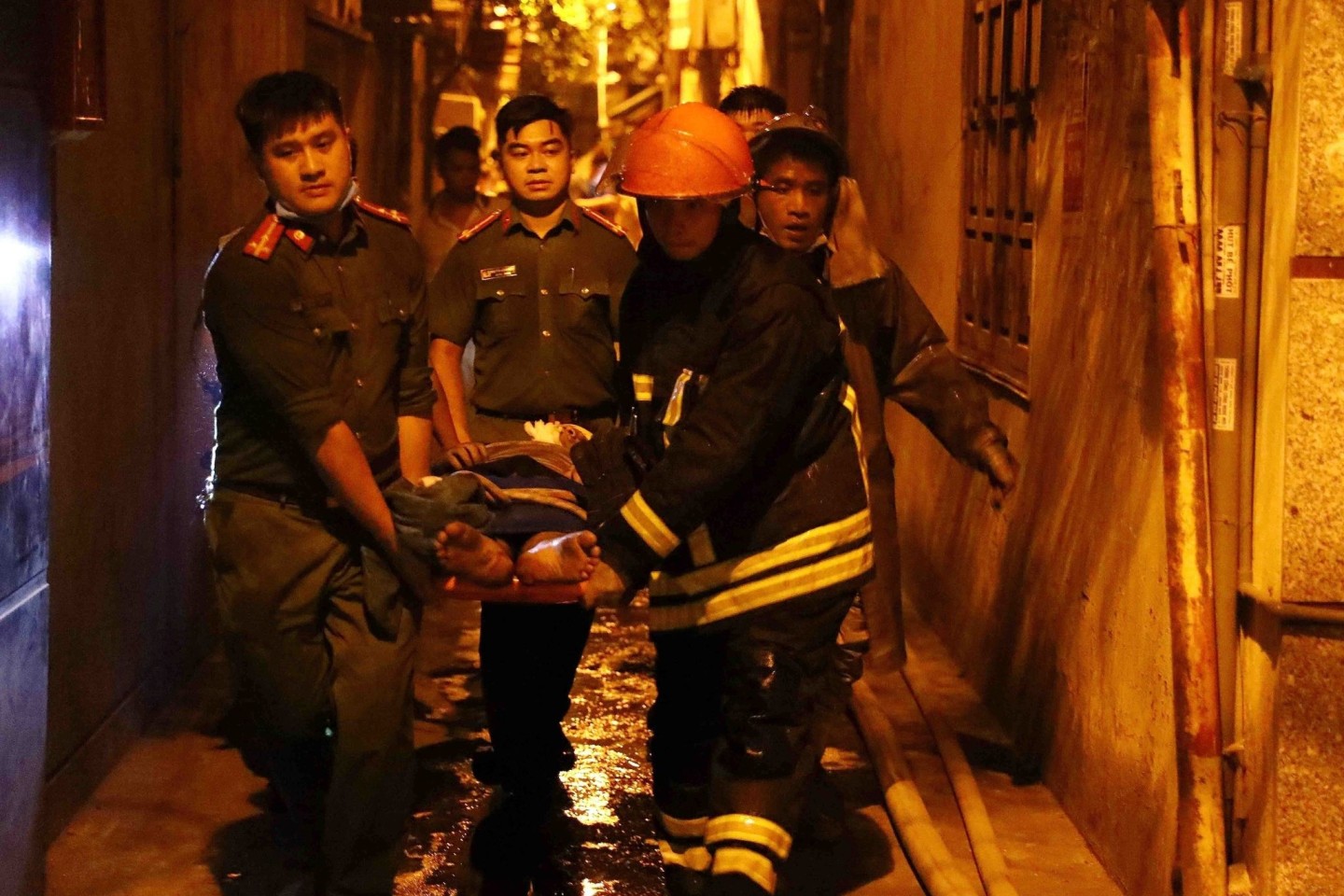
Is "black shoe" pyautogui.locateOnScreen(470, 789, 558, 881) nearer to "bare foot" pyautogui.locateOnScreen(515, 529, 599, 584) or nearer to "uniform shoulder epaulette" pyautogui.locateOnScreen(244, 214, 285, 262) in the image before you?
"bare foot" pyautogui.locateOnScreen(515, 529, 599, 584)

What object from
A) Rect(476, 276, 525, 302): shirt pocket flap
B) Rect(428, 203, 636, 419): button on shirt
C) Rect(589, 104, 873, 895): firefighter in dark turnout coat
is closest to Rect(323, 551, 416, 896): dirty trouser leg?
Rect(589, 104, 873, 895): firefighter in dark turnout coat

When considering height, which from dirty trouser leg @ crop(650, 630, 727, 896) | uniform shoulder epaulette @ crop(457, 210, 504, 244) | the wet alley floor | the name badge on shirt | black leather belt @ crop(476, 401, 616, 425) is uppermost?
uniform shoulder epaulette @ crop(457, 210, 504, 244)

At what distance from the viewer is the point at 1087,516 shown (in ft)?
17.6

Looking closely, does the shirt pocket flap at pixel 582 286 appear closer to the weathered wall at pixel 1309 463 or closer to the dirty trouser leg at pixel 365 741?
the dirty trouser leg at pixel 365 741

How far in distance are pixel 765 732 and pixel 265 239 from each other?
1.74 m

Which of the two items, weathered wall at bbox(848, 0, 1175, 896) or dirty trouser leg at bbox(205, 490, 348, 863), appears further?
weathered wall at bbox(848, 0, 1175, 896)

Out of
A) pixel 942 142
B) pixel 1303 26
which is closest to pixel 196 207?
pixel 942 142

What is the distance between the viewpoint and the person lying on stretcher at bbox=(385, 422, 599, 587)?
166 inches

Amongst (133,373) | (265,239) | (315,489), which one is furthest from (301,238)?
(133,373)

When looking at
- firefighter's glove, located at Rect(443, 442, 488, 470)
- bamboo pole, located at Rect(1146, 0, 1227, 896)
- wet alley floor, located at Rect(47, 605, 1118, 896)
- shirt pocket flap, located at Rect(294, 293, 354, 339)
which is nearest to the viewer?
bamboo pole, located at Rect(1146, 0, 1227, 896)

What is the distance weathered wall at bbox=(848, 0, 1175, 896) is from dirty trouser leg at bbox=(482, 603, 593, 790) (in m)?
1.56

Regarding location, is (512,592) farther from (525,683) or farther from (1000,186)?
(1000,186)

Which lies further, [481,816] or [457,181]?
[457,181]

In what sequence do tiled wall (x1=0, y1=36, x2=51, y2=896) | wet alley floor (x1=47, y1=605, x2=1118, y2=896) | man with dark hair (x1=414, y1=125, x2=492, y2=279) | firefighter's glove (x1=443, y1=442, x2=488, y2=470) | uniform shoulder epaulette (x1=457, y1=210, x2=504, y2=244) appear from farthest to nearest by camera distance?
A: man with dark hair (x1=414, y1=125, x2=492, y2=279)
uniform shoulder epaulette (x1=457, y1=210, x2=504, y2=244)
wet alley floor (x1=47, y1=605, x2=1118, y2=896)
firefighter's glove (x1=443, y1=442, x2=488, y2=470)
tiled wall (x1=0, y1=36, x2=51, y2=896)
